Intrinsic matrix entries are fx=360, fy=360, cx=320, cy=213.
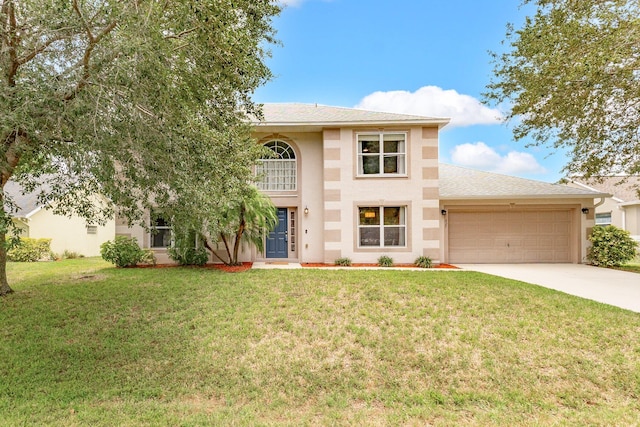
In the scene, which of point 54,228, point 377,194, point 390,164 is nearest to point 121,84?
point 377,194

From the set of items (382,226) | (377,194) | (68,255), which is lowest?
(68,255)

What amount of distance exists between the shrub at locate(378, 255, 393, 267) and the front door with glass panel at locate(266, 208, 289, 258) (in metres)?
3.77

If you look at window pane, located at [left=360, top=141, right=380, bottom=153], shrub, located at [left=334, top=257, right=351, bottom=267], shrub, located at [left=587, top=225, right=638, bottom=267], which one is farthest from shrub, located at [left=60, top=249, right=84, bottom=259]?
shrub, located at [left=587, top=225, right=638, bottom=267]

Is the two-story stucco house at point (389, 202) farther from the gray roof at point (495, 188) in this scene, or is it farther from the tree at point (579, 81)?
the tree at point (579, 81)

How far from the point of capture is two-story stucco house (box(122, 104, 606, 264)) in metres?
13.6

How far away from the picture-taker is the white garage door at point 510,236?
583 inches

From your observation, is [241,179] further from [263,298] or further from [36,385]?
[36,385]

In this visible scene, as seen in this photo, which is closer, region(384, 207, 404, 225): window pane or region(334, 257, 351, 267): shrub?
region(334, 257, 351, 267): shrub

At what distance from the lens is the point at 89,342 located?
650 cm

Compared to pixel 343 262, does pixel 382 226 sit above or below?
above

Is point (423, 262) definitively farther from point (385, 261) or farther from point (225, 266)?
point (225, 266)

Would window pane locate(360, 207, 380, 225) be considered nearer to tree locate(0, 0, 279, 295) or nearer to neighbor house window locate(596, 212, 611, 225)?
tree locate(0, 0, 279, 295)

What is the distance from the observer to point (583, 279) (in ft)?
36.3

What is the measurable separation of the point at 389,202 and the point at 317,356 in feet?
28.1
